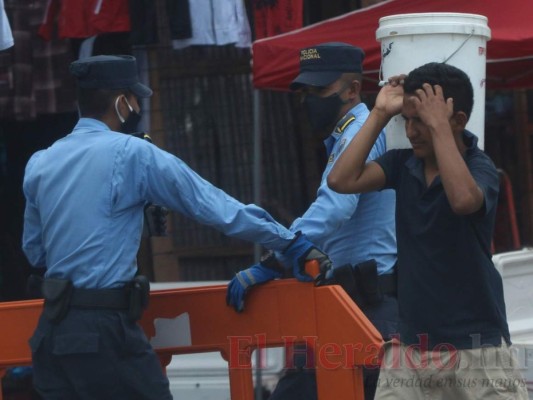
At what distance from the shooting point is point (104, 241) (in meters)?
3.99

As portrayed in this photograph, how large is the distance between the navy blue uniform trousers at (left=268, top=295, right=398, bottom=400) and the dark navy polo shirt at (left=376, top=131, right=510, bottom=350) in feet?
2.69

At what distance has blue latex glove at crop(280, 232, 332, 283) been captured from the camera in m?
4.08

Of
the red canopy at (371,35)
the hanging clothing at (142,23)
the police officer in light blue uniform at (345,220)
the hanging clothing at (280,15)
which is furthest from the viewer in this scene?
the hanging clothing at (142,23)

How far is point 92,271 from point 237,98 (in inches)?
191

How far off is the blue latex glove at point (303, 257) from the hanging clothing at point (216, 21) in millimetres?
3403

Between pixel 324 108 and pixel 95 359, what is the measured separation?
4.51 feet

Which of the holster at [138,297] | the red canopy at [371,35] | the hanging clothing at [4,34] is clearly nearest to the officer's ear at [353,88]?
the holster at [138,297]

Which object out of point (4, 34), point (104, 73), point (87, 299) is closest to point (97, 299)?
point (87, 299)

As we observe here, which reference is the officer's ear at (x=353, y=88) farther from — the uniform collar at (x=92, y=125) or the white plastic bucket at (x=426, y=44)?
the uniform collar at (x=92, y=125)

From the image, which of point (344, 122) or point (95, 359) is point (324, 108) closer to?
point (344, 122)

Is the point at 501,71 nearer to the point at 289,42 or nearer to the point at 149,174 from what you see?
the point at 289,42

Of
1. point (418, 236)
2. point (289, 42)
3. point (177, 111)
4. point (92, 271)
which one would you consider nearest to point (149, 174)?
point (92, 271)

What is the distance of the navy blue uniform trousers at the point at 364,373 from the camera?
435cm

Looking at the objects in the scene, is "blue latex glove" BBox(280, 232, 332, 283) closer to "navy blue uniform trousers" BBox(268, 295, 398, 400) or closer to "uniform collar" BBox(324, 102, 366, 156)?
"navy blue uniform trousers" BBox(268, 295, 398, 400)
